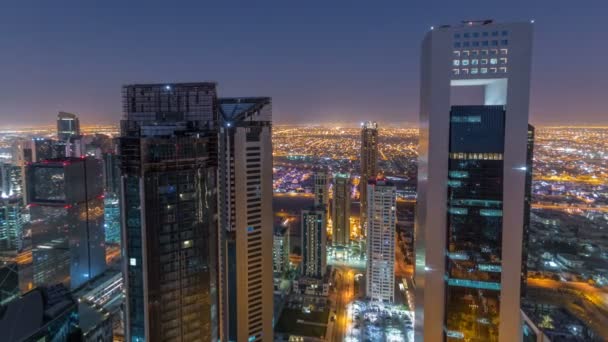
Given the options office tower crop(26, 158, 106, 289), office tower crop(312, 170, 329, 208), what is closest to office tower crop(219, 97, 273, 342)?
office tower crop(26, 158, 106, 289)

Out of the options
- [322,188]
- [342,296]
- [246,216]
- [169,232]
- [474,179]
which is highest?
[474,179]

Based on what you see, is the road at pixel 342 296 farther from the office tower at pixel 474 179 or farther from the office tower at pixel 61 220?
the office tower at pixel 61 220

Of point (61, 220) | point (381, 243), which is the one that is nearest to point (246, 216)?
point (381, 243)

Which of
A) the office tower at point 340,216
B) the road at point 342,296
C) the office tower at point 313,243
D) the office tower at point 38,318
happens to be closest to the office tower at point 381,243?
the road at point 342,296

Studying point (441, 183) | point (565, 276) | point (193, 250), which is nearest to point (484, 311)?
point (441, 183)

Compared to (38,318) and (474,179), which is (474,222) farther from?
(38,318)
